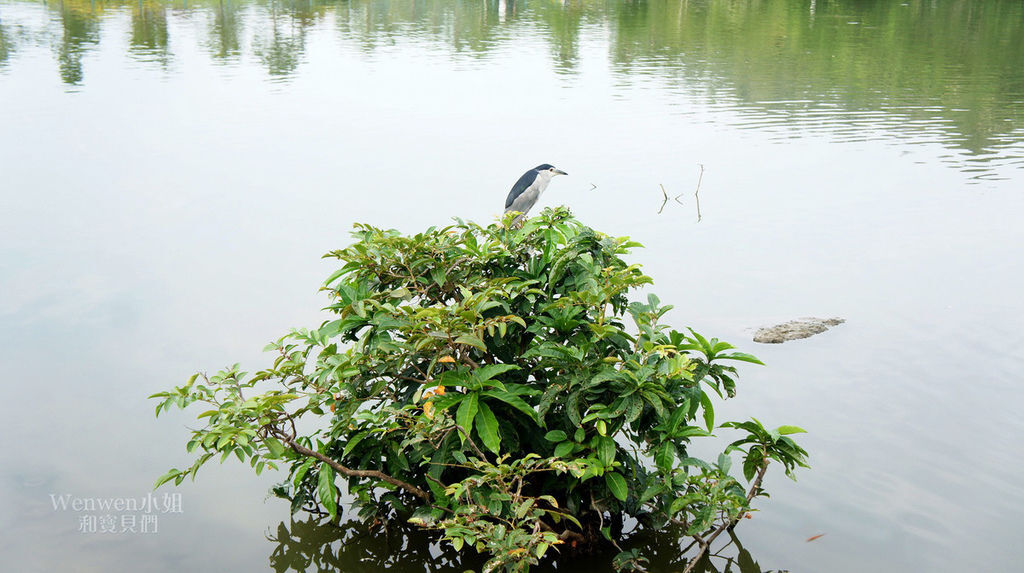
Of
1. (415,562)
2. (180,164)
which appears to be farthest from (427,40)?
(415,562)

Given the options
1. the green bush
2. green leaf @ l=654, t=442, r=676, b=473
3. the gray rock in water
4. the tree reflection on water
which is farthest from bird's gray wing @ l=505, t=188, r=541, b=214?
green leaf @ l=654, t=442, r=676, b=473

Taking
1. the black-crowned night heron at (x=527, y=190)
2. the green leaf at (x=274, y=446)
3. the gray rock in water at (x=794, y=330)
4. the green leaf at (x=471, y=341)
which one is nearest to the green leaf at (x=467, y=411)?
the green leaf at (x=471, y=341)

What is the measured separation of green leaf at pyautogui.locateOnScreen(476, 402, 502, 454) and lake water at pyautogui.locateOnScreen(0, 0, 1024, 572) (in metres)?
0.79

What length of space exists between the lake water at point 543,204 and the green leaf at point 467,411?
821 mm

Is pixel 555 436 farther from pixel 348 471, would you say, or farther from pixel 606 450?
pixel 348 471

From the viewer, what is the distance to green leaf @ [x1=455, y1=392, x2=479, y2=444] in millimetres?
2748

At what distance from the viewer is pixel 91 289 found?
5953 mm

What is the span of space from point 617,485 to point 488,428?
18.8 inches

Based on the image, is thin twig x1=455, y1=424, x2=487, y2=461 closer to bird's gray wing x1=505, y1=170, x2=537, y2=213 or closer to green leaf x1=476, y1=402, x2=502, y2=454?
green leaf x1=476, y1=402, x2=502, y2=454

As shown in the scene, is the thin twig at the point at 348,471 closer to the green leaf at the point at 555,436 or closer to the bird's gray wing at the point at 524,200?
the green leaf at the point at 555,436

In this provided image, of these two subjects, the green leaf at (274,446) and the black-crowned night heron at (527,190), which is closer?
the green leaf at (274,446)

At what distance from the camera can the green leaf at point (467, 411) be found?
2748 mm

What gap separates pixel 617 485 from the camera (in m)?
2.86

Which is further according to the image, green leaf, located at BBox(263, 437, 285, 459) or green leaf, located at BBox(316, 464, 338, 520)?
green leaf, located at BBox(316, 464, 338, 520)
